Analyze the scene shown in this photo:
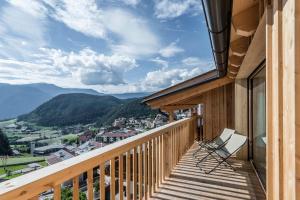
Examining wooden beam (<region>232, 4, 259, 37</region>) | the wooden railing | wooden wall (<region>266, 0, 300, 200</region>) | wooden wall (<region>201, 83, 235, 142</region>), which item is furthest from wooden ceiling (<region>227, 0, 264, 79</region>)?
wooden wall (<region>201, 83, 235, 142</region>)

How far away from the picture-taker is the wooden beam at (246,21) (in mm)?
2318

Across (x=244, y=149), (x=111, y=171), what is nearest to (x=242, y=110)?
(x=244, y=149)

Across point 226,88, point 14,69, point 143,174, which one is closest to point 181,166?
point 143,174

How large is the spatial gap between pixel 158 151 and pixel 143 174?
69 cm

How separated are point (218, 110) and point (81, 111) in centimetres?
1790

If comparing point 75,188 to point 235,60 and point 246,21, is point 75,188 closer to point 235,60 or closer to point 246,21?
point 246,21

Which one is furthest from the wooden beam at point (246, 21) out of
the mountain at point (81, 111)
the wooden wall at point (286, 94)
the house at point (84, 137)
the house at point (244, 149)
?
the mountain at point (81, 111)

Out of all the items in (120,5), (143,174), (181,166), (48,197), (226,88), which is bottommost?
(181,166)

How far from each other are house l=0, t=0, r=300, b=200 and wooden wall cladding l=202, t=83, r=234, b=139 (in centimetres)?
92

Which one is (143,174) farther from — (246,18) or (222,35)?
(246,18)

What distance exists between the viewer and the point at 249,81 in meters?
5.47

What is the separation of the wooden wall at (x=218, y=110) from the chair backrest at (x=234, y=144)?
2.26m

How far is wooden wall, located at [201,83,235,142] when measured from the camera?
24.1 feet

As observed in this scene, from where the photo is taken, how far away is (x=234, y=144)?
4.88 meters
